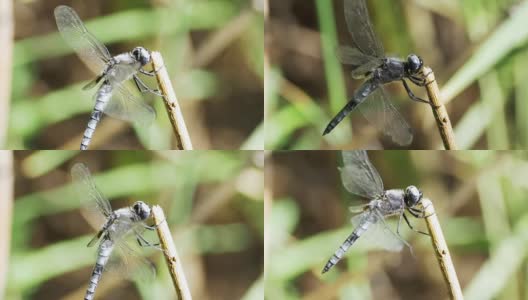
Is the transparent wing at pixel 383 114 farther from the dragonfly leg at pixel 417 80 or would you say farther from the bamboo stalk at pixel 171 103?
the bamboo stalk at pixel 171 103

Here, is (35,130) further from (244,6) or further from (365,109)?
(365,109)

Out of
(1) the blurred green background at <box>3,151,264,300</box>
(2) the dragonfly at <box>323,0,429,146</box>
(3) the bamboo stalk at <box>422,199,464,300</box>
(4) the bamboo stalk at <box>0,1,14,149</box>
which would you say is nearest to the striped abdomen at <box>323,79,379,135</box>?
(2) the dragonfly at <box>323,0,429,146</box>

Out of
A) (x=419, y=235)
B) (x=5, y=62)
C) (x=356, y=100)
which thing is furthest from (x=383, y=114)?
(x=5, y=62)

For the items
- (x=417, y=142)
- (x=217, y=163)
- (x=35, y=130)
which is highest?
(x=35, y=130)

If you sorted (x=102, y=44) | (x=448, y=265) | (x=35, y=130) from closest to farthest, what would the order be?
(x=448, y=265), (x=102, y=44), (x=35, y=130)

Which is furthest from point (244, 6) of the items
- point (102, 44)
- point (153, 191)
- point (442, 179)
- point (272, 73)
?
point (442, 179)

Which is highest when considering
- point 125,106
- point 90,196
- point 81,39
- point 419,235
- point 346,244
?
point 81,39

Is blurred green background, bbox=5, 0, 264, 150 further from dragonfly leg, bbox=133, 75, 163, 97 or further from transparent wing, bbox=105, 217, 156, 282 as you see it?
transparent wing, bbox=105, 217, 156, 282

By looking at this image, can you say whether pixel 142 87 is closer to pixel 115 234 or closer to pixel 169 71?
pixel 169 71
